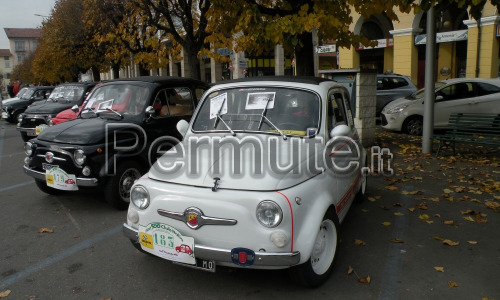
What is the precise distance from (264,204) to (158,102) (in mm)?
4008

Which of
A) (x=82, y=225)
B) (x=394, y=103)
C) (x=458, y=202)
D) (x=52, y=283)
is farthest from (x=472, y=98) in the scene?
(x=52, y=283)

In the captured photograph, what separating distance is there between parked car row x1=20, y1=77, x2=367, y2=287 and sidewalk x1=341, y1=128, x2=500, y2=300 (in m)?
0.54

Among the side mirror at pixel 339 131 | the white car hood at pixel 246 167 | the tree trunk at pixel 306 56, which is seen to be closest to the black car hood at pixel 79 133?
the white car hood at pixel 246 167

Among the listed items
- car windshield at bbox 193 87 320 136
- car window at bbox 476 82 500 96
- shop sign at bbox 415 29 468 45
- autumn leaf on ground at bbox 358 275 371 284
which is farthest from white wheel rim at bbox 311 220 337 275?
shop sign at bbox 415 29 468 45

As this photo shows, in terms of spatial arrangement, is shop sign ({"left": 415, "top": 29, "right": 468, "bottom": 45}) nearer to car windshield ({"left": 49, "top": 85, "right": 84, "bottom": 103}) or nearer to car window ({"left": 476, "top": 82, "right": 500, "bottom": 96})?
Answer: car window ({"left": 476, "top": 82, "right": 500, "bottom": 96})

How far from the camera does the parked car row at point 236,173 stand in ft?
10.3

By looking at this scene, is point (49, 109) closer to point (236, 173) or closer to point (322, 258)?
point (236, 173)

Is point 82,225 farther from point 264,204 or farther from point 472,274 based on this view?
point 472,274

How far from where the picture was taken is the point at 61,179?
5.48 m

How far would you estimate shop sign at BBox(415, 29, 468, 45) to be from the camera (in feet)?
64.1

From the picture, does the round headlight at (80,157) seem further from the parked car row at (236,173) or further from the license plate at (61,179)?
the license plate at (61,179)

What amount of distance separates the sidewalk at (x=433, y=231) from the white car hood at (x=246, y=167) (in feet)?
4.16

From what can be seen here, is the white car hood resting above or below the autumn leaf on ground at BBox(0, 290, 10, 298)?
above

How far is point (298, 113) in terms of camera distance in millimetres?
4254
